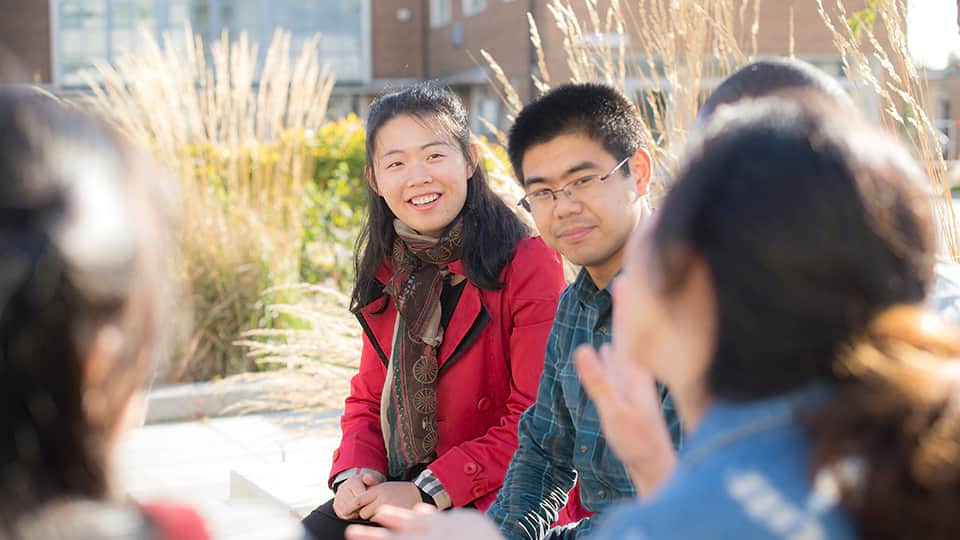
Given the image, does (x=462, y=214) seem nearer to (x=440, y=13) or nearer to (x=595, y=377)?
(x=595, y=377)

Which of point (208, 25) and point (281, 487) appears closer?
point (281, 487)

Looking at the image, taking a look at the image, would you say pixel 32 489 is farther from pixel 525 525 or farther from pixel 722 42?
pixel 722 42

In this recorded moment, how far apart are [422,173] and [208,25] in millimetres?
22506

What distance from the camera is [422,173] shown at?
273 centimetres

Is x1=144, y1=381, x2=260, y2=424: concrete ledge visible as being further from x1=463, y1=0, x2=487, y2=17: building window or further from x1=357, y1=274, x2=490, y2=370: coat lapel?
x1=463, y1=0, x2=487, y2=17: building window

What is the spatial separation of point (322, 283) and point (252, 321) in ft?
1.89

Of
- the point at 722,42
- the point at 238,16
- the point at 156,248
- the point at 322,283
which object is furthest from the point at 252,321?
the point at 238,16

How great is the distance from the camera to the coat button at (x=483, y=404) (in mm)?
2609

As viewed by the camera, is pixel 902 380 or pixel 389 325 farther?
pixel 389 325

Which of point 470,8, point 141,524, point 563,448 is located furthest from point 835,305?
point 470,8

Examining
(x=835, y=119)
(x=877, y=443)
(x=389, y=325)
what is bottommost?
(x=389, y=325)

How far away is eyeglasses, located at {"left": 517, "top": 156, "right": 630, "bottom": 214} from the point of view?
2248 millimetres

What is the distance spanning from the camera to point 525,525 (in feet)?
6.70

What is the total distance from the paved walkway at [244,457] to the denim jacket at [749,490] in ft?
8.19
